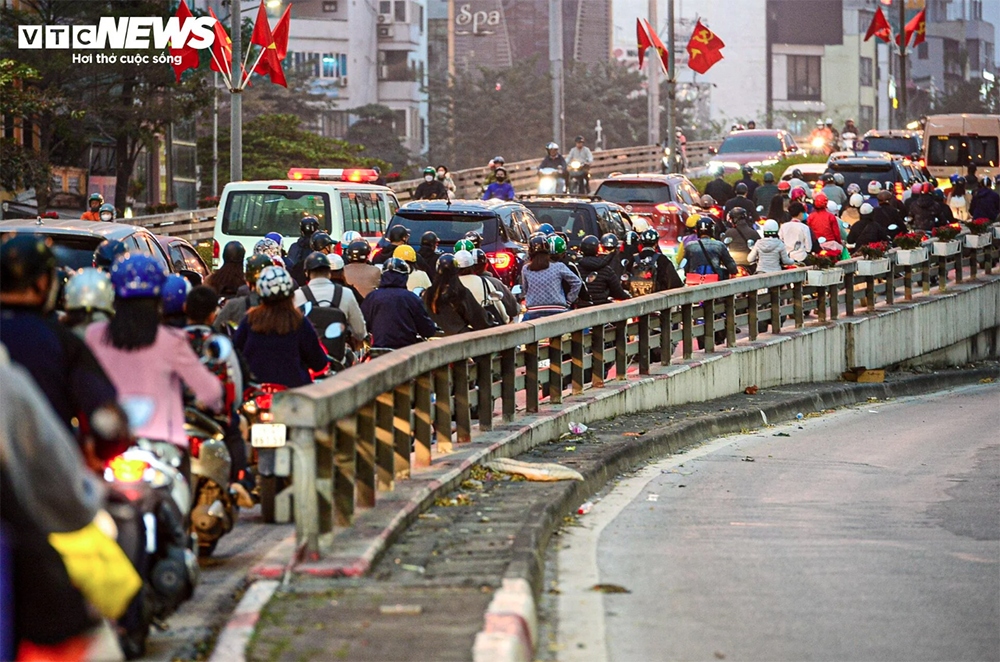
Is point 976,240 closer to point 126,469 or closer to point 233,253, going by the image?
point 233,253

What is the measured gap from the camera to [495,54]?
130125mm

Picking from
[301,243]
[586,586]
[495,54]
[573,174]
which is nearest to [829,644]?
[586,586]

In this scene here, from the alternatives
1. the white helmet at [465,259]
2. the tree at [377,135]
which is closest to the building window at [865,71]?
the tree at [377,135]

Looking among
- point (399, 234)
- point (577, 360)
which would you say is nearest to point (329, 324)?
point (577, 360)

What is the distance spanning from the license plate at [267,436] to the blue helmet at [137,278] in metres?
2.39

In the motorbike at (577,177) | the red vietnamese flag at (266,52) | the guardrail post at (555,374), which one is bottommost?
the guardrail post at (555,374)

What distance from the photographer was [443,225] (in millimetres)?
21719

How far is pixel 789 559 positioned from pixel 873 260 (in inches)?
687

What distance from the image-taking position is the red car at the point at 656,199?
31.3 m

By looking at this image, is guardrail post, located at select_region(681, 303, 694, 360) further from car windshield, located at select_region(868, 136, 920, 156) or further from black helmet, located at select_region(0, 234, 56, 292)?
car windshield, located at select_region(868, 136, 920, 156)

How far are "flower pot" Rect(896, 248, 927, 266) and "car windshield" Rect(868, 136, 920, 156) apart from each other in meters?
24.4

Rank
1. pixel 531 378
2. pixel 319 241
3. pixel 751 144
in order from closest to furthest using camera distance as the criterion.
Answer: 1. pixel 531 378
2. pixel 319 241
3. pixel 751 144

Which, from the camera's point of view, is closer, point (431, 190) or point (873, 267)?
point (873, 267)

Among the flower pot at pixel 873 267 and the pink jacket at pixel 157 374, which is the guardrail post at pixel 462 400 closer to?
the pink jacket at pixel 157 374
